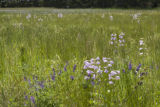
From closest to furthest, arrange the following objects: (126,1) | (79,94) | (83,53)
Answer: (79,94)
(83,53)
(126,1)

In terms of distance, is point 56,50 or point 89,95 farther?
point 56,50

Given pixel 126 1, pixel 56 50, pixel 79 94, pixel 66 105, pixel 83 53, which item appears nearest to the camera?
pixel 66 105

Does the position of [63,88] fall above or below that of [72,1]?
below

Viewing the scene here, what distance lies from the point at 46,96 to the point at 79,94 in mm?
265

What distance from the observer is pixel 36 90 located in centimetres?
151

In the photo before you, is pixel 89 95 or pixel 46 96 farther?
pixel 89 95

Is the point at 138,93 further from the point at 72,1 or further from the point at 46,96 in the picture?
the point at 72,1

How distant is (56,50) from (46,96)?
1.47m

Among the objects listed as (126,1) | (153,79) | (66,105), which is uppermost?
(126,1)

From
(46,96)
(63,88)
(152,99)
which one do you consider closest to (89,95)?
(63,88)

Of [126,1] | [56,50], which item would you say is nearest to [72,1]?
[126,1]

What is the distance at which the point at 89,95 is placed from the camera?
1523 millimetres

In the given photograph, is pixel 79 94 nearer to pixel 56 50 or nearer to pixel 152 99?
pixel 152 99

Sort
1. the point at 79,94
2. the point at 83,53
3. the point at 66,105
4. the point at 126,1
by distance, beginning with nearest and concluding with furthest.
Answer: the point at 66,105 < the point at 79,94 < the point at 83,53 < the point at 126,1
